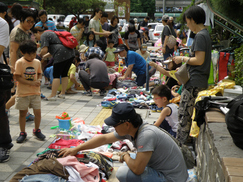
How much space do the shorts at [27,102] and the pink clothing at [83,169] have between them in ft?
5.77

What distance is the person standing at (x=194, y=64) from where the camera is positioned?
14.0ft

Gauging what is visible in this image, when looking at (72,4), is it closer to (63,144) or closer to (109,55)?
(109,55)

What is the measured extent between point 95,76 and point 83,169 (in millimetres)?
5000

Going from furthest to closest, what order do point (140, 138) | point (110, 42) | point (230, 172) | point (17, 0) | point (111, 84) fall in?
point (17, 0) < point (110, 42) < point (111, 84) < point (140, 138) < point (230, 172)

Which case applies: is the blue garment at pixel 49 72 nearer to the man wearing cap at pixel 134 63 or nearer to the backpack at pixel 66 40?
the backpack at pixel 66 40

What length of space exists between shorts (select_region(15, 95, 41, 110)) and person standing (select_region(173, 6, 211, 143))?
2316 millimetres

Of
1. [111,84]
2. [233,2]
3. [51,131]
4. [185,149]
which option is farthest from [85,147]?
[111,84]

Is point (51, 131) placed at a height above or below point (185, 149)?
below

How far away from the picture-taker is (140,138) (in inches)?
113

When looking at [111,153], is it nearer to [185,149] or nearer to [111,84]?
[185,149]

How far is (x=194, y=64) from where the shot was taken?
4371 mm

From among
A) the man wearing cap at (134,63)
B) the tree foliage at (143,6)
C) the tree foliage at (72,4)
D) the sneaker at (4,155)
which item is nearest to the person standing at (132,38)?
the man wearing cap at (134,63)

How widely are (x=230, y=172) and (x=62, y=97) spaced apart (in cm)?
642

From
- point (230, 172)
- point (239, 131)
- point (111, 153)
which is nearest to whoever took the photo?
point (230, 172)
